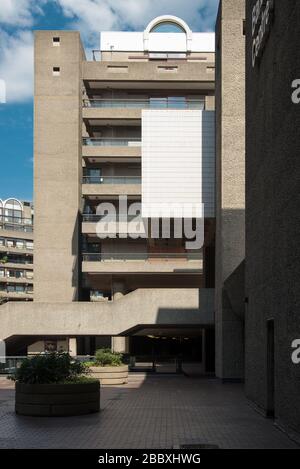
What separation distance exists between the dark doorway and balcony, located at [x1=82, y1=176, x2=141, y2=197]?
35905 mm

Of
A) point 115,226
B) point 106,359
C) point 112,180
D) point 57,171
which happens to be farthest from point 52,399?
point 57,171

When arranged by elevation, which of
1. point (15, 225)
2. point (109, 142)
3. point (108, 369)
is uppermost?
point (109, 142)

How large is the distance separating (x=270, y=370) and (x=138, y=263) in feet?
110

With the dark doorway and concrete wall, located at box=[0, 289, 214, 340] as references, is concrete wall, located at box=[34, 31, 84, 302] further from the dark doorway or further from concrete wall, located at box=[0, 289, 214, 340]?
the dark doorway

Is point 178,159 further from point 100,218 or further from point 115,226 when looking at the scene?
point 100,218

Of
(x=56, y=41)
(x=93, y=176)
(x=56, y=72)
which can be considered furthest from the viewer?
(x=56, y=41)

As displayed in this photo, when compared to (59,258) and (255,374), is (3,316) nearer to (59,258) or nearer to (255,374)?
(59,258)

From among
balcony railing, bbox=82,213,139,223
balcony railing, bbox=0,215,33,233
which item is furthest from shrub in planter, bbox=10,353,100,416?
balcony railing, bbox=0,215,33,233

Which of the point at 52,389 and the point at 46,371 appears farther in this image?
the point at 46,371

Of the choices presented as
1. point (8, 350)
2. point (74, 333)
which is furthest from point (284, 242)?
point (8, 350)

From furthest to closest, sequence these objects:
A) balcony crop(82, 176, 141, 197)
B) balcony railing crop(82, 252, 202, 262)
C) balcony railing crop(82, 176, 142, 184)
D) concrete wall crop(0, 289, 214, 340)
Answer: balcony railing crop(82, 176, 142, 184) < balcony crop(82, 176, 141, 197) < balcony railing crop(82, 252, 202, 262) < concrete wall crop(0, 289, 214, 340)

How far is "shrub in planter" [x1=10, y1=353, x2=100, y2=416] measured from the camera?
61.3ft

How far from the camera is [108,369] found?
30781 millimetres

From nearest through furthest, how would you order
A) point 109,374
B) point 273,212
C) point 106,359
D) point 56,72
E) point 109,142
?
1. point 273,212
2. point 109,374
3. point 106,359
4. point 109,142
5. point 56,72
